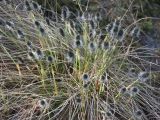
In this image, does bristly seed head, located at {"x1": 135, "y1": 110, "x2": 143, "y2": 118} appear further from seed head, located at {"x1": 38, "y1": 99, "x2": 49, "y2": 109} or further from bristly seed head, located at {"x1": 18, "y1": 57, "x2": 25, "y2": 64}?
bristly seed head, located at {"x1": 18, "y1": 57, "x2": 25, "y2": 64}

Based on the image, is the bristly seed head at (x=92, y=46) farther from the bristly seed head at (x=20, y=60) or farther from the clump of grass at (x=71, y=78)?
the bristly seed head at (x=20, y=60)

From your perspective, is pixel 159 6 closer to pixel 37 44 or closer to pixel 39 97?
pixel 37 44

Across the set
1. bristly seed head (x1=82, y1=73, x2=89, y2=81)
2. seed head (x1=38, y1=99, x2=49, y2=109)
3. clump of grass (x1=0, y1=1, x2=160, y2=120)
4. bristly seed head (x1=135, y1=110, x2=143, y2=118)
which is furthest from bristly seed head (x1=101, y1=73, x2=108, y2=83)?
seed head (x1=38, y1=99, x2=49, y2=109)

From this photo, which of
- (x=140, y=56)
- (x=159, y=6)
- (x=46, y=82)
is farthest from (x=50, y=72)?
(x=159, y=6)

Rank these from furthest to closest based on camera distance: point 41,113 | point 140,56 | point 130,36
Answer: point 130,36
point 140,56
point 41,113

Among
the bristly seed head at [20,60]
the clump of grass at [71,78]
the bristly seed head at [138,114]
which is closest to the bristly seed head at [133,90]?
the clump of grass at [71,78]

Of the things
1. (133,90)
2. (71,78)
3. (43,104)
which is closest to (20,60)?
(71,78)

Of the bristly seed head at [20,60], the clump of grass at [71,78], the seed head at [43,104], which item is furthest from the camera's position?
the bristly seed head at [20,60]

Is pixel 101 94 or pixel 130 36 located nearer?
pixel 101 94

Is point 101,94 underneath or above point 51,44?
underneath
